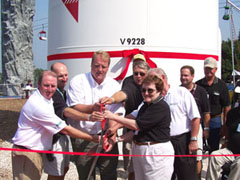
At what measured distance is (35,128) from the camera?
126 inches

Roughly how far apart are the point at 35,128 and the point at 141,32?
11.3 ft

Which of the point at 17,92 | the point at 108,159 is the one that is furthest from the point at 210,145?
the point at 17,92

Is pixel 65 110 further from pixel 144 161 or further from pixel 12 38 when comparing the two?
pixel 12 38

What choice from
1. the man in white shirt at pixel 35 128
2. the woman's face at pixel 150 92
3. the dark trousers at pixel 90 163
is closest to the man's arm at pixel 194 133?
the woman's face at pixel 150 92

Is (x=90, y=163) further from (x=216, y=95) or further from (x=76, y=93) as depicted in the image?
(x=216, y=95)

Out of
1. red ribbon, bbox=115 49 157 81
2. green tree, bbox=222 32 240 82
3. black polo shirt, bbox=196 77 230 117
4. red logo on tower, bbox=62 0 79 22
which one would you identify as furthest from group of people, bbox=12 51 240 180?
green tree, bbox=222 32 240 82

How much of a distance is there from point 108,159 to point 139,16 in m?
3.33

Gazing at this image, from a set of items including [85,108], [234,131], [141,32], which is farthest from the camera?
[141,32]

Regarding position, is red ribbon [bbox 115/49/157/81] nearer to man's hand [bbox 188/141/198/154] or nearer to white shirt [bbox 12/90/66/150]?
man's hand [bbox 188/141/198/154]

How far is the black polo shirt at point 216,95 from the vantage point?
5017 millimetres

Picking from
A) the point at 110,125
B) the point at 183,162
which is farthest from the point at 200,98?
the point at 110,125

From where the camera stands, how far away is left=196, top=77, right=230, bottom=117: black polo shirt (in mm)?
5017

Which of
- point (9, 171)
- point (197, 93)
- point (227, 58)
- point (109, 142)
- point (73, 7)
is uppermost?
point (227, 58)

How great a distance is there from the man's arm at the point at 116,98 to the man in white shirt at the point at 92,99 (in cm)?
12
